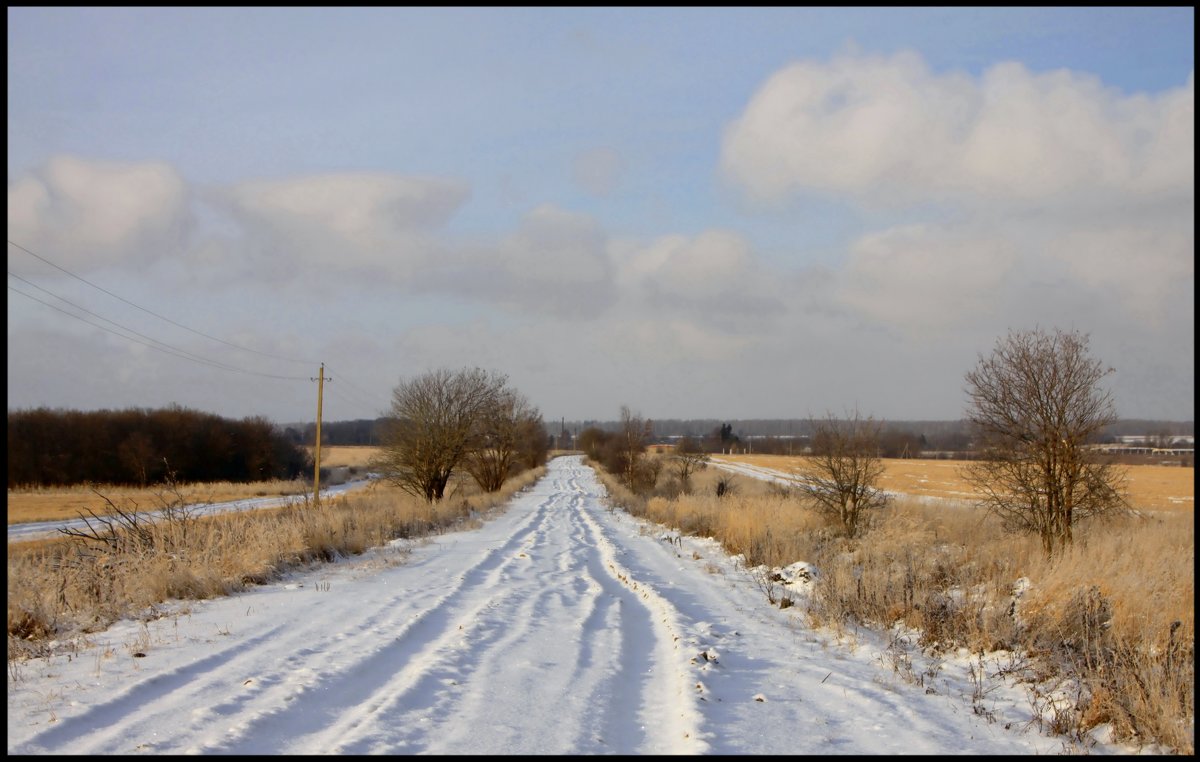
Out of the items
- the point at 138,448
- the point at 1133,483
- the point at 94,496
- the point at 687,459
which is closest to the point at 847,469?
the point at 687,459

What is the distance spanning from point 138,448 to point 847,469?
185 ft

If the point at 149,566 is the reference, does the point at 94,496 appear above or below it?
below

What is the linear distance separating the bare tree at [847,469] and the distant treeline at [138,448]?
148ft

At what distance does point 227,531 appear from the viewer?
428 inches

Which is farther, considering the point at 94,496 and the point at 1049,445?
the point at 94,496

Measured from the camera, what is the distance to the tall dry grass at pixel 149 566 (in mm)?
6691

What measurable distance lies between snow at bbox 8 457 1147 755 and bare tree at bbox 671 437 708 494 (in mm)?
28434

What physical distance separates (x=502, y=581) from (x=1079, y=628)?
7125 millimetres

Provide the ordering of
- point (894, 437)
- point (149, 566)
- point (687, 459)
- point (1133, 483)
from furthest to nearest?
1. point (1133, 483)
2. point (687, 459)
3. point (894, 437)
4. point (149, 566)

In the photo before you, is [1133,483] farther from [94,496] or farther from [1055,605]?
[94,496]

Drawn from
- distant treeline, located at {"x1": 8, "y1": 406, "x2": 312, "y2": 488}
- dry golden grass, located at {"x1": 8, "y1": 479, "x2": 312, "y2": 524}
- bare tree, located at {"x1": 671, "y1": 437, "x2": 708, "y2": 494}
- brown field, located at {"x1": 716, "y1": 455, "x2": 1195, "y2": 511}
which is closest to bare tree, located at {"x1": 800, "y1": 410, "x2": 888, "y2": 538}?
brown field, located at {"x1": 716, "y1": 455, "x2": 1195, "y2": 511}

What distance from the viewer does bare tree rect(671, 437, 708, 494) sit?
37.7 metres

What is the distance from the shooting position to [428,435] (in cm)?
3120

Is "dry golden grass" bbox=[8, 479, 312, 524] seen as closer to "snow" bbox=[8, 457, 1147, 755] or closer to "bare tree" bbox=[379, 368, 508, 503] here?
"bare tree" bbox=[379, 368, 508, 503]
